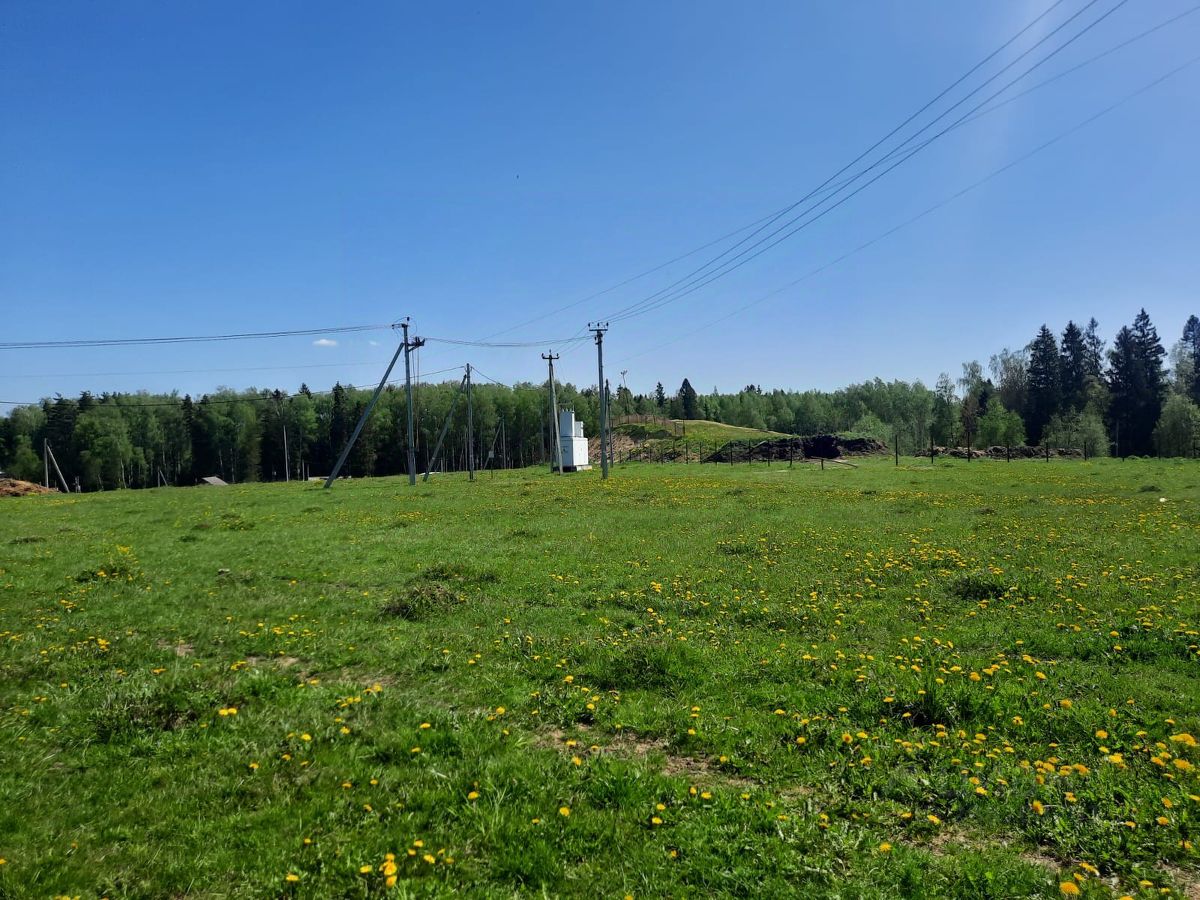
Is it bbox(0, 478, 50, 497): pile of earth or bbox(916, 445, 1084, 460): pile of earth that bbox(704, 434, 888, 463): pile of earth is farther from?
bbox(0, 478, 50, 497): pile of earth

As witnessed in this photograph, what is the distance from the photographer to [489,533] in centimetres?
2042

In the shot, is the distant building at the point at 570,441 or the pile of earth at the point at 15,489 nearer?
the pile of earth at the point at 15,489

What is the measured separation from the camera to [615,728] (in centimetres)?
640

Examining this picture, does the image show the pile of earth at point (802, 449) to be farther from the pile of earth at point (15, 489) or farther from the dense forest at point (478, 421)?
the pile of earth at point (15, 489)

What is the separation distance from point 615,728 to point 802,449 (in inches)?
3032

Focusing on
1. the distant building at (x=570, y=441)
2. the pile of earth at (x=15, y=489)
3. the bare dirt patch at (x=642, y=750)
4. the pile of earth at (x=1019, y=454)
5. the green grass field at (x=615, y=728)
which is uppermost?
the distant building at (x=570, y=441)

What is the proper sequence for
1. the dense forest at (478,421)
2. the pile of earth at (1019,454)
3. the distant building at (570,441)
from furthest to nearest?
1. the dense forest at (478,421)
2. the pile of earth at (1019,454)
3. the distant building at (570,441)

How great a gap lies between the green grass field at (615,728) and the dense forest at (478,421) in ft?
247

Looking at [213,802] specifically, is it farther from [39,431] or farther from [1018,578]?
[39,431]

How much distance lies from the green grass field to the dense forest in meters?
75.3

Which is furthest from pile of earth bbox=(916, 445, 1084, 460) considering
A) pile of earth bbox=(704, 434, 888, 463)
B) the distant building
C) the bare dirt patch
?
the bare dirt patch

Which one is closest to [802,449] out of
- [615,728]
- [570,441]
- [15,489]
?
[570,441]

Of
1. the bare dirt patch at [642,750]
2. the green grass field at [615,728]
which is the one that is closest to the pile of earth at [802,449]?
the green grass field at [615,728]

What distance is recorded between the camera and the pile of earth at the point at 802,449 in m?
77.4
